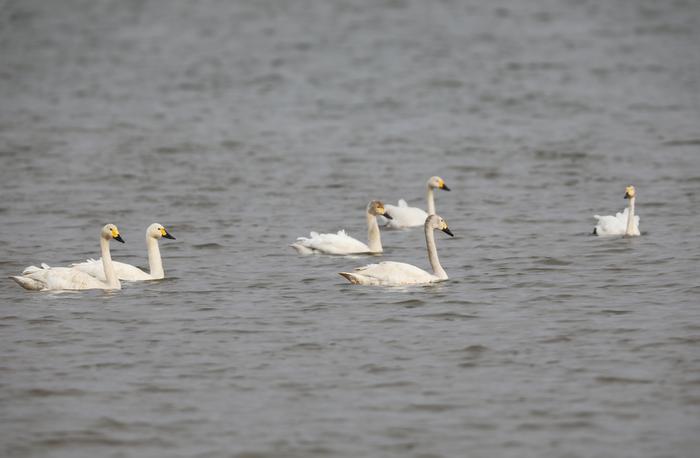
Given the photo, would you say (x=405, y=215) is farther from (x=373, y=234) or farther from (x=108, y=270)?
(x=108, y=270)

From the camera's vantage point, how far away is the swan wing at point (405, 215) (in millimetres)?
21484

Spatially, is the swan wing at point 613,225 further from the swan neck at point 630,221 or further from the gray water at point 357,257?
the gray water at point 357,257

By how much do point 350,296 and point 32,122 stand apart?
2109cm

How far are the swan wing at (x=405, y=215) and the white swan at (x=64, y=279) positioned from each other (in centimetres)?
621

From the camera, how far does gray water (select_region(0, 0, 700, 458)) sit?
11.1 metres

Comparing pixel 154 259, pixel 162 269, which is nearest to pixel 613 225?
pixel 162 269

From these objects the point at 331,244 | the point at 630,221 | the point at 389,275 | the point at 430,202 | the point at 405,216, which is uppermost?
the point at 430,202

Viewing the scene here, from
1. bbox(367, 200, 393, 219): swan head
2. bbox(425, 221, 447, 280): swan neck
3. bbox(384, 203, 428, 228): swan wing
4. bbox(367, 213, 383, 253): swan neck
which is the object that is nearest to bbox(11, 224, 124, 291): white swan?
bbox(425, 221, 447, 280): swan neck

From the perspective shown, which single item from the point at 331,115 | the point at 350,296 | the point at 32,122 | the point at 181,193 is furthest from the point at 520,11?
the point at 350,296

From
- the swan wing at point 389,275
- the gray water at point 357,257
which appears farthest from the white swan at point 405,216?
the swan wing at point 389,275

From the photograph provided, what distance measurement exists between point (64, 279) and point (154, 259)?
132cm

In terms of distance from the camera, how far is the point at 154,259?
671 inches

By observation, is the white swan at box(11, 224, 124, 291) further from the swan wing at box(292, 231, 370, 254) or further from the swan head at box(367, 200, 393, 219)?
the swan head at box(367, 200, 393, 219)

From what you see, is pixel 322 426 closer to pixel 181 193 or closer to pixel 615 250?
pixel 615 250
